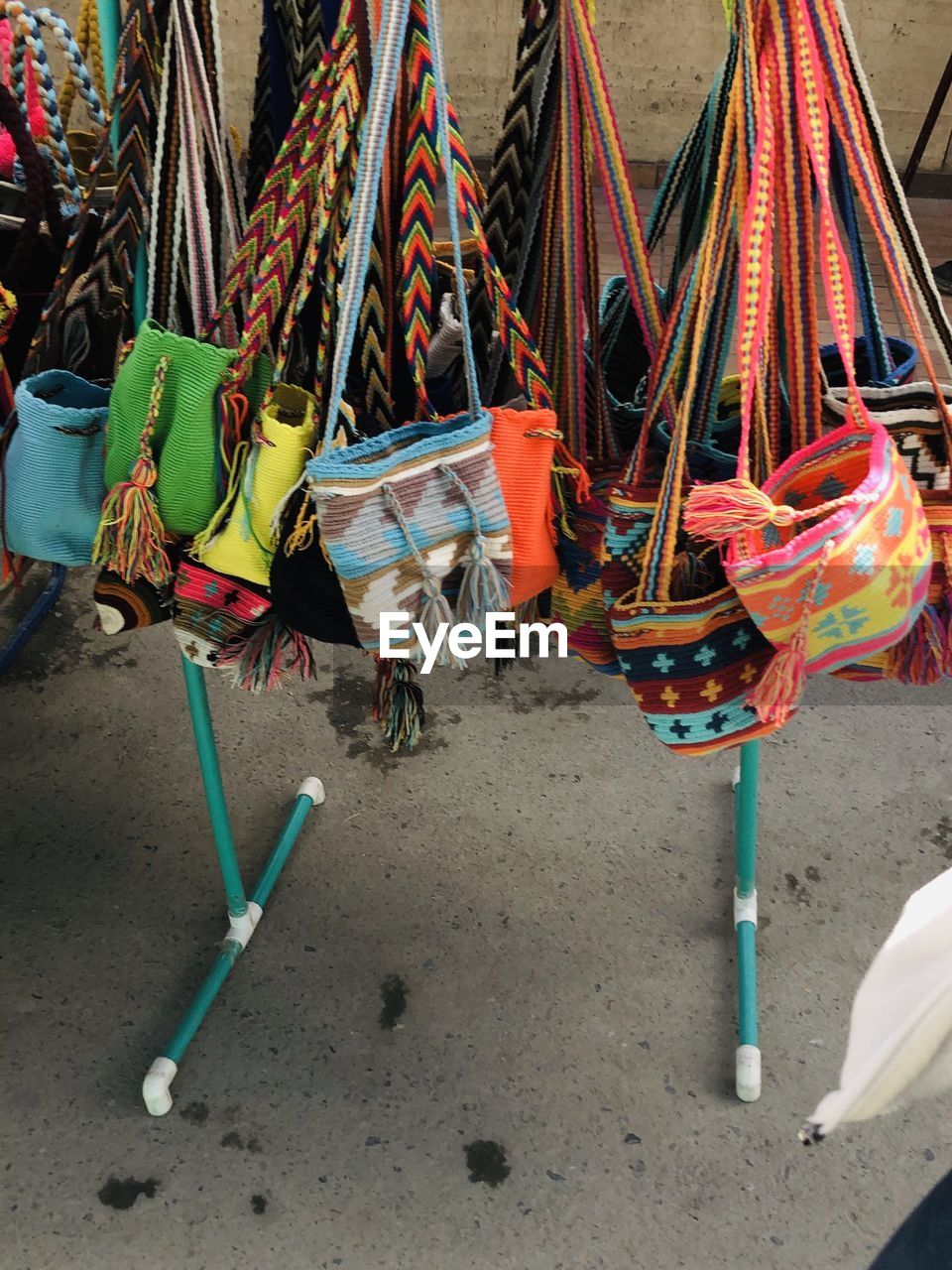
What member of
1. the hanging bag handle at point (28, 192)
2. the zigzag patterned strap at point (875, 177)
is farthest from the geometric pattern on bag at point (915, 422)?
the hanging bag handle at point (28, 192)

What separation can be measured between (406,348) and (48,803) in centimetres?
110

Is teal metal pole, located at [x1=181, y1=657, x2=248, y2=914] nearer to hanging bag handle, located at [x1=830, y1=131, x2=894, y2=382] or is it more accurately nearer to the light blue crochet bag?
the light blue crochet bag

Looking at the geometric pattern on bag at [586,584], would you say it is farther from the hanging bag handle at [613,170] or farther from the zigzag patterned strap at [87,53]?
A: the zigzag patterned strap at [87,53]

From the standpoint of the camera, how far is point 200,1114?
4.20ft

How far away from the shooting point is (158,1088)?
1.26 metres

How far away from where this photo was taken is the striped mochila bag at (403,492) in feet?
2.67

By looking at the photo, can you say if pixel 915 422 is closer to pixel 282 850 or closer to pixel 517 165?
pixel 517 165

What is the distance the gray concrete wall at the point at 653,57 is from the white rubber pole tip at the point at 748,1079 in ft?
9.58

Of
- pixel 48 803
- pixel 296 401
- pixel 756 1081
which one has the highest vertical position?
pixel 296 401

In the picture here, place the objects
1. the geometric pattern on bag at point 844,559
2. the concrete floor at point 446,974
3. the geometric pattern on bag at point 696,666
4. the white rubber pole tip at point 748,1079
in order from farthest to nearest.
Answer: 1. the white rubber pole tip at point 748,1079
2. the concrete floor at point 446,974
3. the geometric pattern on bag at point 696,666
4. the geometric pattern on bag at point 844,559

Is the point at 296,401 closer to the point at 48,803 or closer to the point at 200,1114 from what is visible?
the point at 200,1114

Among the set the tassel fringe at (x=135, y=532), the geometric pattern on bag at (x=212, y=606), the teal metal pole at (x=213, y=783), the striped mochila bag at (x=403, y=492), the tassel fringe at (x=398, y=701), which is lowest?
the teal metal pole at (x=213, y=783)

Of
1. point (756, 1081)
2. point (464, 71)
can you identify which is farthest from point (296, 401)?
point (464, 71)

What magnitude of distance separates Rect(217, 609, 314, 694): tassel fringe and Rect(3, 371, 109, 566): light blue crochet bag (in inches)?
6.8
